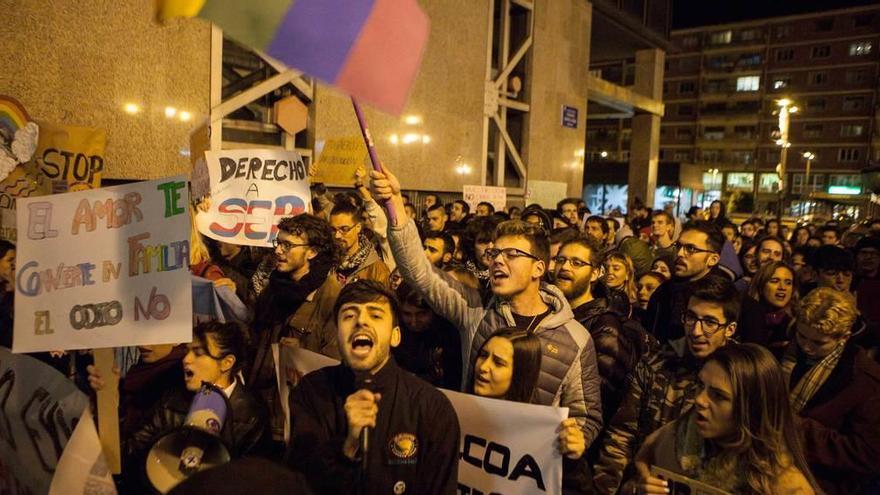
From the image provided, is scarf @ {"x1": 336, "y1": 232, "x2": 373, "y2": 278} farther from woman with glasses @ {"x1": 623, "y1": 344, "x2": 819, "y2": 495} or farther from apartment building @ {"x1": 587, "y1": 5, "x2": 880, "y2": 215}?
apartment building @ {"x1": 587, "y1": 5, "x2": 880, "y2": 215}

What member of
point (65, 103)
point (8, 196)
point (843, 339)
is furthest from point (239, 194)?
point (843, 339)

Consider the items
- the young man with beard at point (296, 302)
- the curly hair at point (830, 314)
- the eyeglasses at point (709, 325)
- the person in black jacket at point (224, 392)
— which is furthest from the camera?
the young man with beard at point (296, 302)

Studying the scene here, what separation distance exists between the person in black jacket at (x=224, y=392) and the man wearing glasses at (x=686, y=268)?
2.57 meters

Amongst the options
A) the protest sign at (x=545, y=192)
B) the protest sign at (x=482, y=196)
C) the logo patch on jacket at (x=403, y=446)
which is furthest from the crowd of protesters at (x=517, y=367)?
the protest sign at (x=545, y=192)

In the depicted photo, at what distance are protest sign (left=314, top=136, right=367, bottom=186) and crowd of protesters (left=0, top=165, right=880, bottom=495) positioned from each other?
2271mm

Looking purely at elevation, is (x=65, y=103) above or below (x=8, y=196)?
above

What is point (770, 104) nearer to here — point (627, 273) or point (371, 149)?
point (627, 273)

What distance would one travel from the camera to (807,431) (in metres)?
2.71

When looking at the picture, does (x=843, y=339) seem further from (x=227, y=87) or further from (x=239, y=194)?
(x=227, y=87)

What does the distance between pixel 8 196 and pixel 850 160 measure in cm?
8517

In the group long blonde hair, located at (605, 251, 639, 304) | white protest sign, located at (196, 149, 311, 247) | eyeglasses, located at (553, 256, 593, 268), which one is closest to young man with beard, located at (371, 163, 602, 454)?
eyeglasses, located at (553, 256, 593, 268)

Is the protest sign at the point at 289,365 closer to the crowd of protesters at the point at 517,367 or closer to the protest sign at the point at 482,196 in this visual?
the crowd of protesters at the point at 517,367

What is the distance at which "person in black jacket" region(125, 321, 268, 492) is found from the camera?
2693mm

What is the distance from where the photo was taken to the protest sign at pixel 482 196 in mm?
10891
